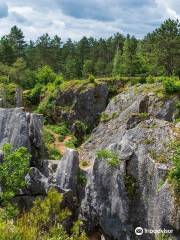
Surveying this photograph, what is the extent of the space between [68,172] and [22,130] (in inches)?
234

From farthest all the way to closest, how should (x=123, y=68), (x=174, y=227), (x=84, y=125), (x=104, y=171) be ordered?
1. (x=123, y=68)
2. (x=84, y=125)
3. (x=104, y=171)
4. (x=174, y=227)

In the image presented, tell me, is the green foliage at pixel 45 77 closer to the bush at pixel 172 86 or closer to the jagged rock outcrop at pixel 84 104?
the jagged rock outcrop at pixel 84 104

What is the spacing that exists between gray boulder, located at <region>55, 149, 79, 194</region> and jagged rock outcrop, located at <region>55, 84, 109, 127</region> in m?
21.7

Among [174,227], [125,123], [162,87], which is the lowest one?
[174,227]

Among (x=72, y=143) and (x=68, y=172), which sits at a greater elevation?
(x=68, y=172)

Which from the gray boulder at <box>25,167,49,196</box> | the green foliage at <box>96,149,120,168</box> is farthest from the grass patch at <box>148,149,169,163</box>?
the gray boulder at <box>25,167,49,196</box>

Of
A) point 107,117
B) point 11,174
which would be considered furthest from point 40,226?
point 107,117

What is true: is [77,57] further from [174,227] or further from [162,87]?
[174,227]

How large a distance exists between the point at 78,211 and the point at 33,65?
70.2 metres

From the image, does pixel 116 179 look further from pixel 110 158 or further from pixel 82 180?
pixel 82 180

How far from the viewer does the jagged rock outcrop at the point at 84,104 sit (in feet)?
188

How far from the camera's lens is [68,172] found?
3525cm

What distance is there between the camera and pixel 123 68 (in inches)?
3068

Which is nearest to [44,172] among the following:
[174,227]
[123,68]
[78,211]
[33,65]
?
[78,211]
